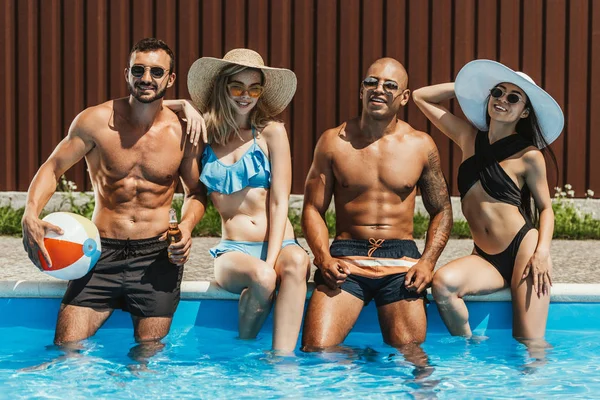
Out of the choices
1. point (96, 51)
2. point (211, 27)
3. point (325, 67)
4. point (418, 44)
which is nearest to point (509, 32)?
point (418, 44)

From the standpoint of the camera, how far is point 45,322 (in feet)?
18.0

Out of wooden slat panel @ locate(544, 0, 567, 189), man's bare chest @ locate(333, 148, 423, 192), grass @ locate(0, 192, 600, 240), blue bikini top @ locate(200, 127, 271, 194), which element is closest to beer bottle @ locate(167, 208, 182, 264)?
blue bikini top @ locate(200, 127, 271, 194)

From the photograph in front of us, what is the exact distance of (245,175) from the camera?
5.24 m

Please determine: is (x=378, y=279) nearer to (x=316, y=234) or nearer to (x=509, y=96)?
(x=316, y=234)

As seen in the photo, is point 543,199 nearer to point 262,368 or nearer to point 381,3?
point 262,368

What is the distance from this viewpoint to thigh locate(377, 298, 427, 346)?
16.7 ft

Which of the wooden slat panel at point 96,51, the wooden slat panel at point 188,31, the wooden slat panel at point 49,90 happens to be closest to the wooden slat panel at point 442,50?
the wooden slat panel at point 188,31

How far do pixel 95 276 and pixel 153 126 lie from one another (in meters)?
0.85

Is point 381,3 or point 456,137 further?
point 381,3

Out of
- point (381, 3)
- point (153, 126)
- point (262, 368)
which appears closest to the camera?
point (262, 368)

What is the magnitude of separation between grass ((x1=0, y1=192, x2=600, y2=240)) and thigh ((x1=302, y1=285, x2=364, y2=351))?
12.4 feet

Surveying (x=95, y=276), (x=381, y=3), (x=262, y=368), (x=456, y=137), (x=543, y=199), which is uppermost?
(x=381, y=3)

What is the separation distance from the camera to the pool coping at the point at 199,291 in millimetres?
5410

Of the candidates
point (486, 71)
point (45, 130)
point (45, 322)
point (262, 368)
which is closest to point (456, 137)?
point (486, 71)
